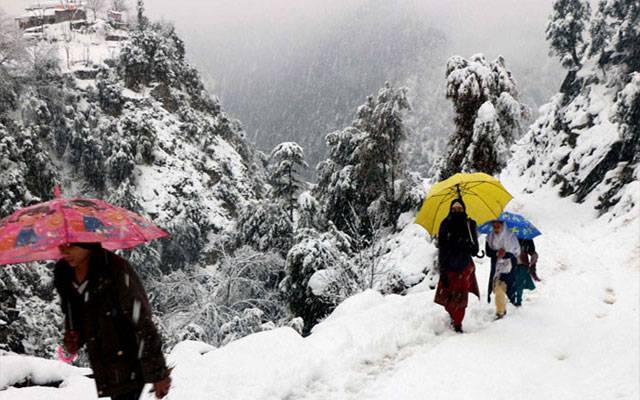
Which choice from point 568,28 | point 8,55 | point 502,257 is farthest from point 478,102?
point 8,55

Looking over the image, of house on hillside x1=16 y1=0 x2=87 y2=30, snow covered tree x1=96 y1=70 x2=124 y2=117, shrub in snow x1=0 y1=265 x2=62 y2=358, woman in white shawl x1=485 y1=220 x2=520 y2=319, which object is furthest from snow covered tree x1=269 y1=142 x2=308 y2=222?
house on hillside x1=16 y1=0 x2=87 y2=30

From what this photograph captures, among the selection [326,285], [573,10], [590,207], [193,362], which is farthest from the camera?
[573,10]

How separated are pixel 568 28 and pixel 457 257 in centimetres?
3445

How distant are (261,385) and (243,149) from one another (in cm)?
5494

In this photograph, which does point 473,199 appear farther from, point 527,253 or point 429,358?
point 429,358

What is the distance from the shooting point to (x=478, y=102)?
17500 millimetres

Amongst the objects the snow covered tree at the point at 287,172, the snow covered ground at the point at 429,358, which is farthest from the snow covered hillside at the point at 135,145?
the snow covered ground at the point at 429,358

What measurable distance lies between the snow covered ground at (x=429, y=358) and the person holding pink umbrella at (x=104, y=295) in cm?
164

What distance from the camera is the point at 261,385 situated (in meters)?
4.52

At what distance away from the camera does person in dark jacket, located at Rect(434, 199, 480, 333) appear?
639 cm

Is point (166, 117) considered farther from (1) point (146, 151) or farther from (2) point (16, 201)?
(2) point (16, 201)

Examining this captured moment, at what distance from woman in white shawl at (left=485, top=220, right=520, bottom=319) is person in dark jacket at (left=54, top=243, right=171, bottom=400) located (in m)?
5.56

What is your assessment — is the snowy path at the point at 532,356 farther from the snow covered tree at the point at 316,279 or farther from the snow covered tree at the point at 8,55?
the snow covered tree at the point at 8,55

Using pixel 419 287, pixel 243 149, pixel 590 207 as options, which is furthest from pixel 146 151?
pixel 590 207
